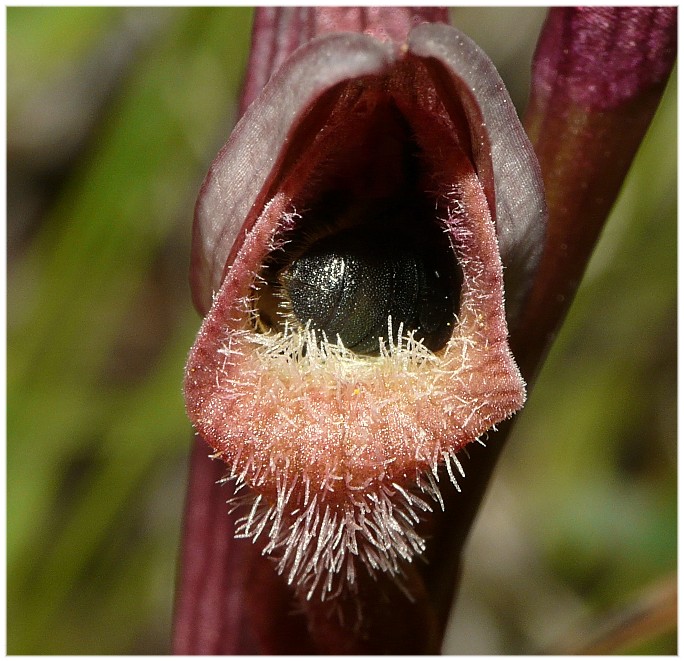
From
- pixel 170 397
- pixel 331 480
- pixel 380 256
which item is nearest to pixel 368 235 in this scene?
pixel 380 256

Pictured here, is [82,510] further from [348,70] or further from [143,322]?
[348,70]

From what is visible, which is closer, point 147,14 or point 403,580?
point 403,580

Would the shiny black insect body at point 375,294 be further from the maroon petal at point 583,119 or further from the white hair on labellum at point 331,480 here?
the maroon petal at point 583,119

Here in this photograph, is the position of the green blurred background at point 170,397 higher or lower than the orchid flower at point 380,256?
lower

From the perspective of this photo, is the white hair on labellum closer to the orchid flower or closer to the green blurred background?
the orchid flower

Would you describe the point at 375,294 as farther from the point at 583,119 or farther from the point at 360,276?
the point at 583,119

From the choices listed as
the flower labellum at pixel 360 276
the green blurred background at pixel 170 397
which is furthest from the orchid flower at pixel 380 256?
the green blurred background at pixel 170 397

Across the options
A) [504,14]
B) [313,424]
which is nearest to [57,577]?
[313,424]
